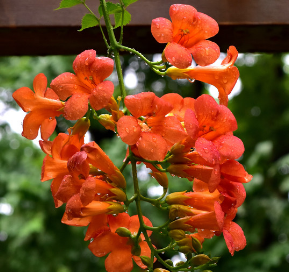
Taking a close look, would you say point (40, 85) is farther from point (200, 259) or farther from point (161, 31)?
point (200, 259)

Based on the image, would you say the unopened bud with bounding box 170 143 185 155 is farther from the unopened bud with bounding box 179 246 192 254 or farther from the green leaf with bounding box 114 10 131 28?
the green leaf with bounding box 114 10 131 28

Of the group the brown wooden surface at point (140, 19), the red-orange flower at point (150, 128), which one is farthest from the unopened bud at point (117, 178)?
the brown wooden surface at point (140, 19)

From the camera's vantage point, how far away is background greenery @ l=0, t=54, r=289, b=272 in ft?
12.5

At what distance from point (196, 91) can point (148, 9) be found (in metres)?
4.15

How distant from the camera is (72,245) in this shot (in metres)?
4.09

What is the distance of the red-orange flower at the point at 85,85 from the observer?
84 cm

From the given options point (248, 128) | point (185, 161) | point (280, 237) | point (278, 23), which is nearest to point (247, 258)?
point (280, 237)

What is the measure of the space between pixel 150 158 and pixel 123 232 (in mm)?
186

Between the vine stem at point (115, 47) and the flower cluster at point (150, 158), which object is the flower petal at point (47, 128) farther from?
the vine stem at point (115, 47)

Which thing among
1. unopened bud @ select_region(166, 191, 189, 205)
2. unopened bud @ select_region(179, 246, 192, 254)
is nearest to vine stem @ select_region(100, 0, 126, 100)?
unopened bud @ select_region(166, 191, 189, 205)

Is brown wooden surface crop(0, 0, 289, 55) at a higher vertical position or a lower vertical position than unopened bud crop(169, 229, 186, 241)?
higher

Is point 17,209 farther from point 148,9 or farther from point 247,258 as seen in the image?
point 148,9

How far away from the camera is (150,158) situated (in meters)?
0.83

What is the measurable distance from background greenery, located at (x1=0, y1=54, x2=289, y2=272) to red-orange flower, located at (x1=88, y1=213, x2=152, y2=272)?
2.52m
